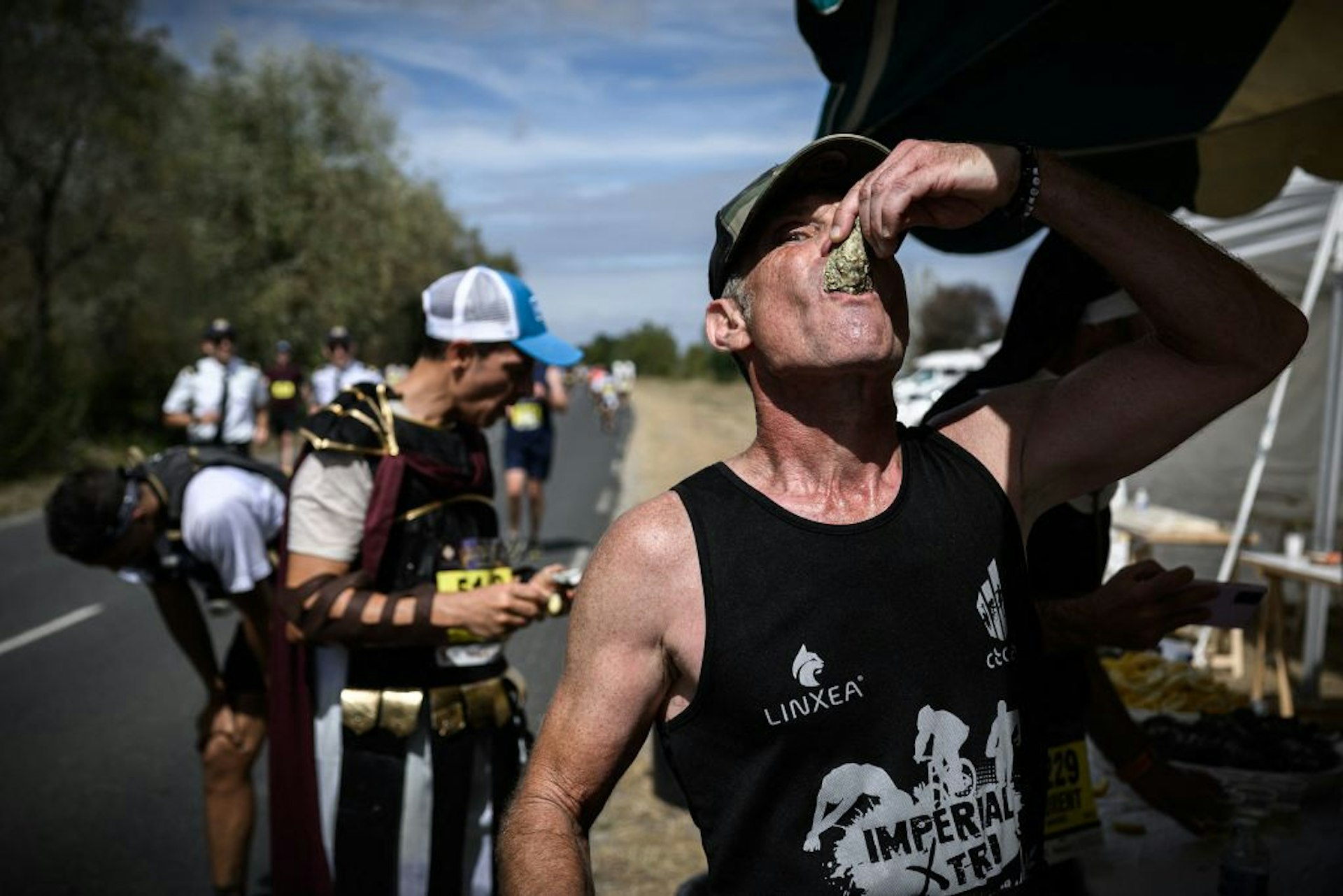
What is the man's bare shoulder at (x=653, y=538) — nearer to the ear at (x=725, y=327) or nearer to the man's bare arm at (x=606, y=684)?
the man's bare arm at (x=606, y=684)

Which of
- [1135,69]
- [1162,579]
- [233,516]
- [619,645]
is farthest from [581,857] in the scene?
[1135,69]

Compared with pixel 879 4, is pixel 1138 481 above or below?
below

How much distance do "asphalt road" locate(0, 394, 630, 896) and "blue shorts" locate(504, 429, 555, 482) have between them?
0.84 metres

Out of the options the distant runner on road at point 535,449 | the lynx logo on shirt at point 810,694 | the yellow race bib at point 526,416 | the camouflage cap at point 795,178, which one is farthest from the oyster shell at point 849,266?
the distant runner on road at point 535,449

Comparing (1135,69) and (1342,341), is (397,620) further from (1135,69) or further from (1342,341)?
(1342,341)

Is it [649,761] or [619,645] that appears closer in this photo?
[619,645]

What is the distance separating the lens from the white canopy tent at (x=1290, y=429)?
6332 millimetres

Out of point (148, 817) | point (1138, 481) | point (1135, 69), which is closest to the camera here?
point (1135, 69)

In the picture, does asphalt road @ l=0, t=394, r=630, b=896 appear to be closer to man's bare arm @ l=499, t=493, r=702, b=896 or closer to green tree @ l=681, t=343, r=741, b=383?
man's bare arm @ l=499, t=493, r=702, b=896

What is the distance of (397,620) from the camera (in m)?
2.84

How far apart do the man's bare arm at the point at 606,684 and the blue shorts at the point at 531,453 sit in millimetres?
8892

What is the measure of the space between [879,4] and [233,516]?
2370 millimetres

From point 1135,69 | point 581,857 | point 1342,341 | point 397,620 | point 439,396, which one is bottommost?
point 581,857

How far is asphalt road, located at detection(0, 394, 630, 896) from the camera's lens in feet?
15.6
